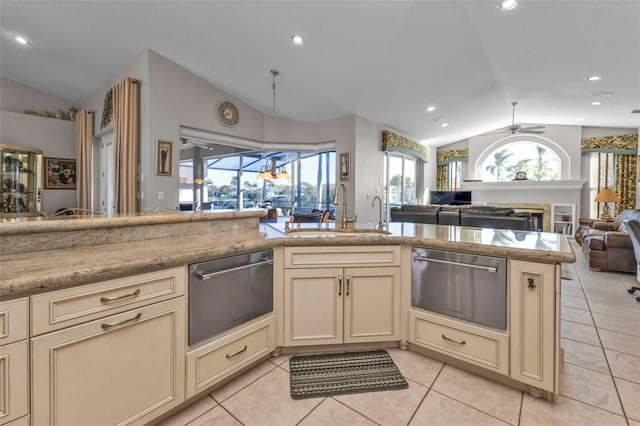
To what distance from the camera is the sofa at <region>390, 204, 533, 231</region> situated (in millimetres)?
4402

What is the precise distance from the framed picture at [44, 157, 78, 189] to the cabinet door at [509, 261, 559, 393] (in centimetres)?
734

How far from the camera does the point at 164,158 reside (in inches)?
166

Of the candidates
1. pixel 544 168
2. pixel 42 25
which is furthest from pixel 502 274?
pixel 544 168

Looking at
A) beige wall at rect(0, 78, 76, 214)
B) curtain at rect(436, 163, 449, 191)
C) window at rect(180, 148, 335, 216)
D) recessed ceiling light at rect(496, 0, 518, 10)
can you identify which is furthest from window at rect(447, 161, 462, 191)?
beige wall at rect(0, 78, 76, 214)

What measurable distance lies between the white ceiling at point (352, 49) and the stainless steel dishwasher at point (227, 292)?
269 centimetres

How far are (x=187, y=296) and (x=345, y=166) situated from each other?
195 inches

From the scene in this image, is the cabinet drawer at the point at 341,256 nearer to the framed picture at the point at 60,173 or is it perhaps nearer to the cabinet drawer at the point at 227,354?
the cabinet drawer at the point at 227,354

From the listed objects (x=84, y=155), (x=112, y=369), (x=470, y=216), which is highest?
(x=84, y=155)

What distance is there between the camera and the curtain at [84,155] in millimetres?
5371

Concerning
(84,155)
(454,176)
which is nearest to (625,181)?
(454,176)

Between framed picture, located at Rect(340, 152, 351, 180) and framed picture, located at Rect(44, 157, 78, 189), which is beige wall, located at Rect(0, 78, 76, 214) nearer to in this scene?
framed picture, located at Rect(44, 157, 78, 189)

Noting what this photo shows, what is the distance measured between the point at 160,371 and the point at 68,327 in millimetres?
435

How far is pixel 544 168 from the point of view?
26.5 ft

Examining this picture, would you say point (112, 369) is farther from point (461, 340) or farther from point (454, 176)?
point (454, 176)
